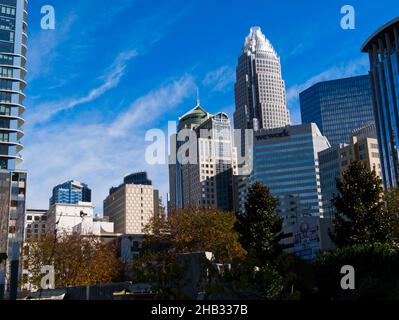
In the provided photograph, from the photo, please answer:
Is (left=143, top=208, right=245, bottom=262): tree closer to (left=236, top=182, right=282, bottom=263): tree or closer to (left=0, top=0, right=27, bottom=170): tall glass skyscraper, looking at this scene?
(left=236, top=182, right=282, bottom=263): tree

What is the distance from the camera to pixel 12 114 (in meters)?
120

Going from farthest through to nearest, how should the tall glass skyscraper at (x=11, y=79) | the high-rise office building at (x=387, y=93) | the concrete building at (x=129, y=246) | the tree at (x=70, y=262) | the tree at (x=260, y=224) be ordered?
1. the high-rise office building at (x=387, y=93)
2. the concrete building at (x=129, y=246)
3. the tall glass skyscraper at (x=11, y=79)
4. the tree at (x=70, y=262)
5. the tree at (x=260, y=224)

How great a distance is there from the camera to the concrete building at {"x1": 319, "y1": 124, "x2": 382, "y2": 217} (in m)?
170

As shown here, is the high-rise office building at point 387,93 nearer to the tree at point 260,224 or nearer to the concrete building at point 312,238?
the concrete building at point 312,238

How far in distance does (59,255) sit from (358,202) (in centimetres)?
4489

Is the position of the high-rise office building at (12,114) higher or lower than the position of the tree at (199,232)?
higher

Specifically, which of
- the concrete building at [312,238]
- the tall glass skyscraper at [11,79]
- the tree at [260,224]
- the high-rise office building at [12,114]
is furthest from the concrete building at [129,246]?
the tree at [260,224]

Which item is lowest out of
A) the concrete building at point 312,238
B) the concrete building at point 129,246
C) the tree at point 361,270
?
the tree at point 361,270

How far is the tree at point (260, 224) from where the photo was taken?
48562 millimetres

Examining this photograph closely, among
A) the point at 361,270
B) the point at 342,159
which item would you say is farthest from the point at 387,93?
the point at 361,270

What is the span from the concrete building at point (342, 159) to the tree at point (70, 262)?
3975 inches

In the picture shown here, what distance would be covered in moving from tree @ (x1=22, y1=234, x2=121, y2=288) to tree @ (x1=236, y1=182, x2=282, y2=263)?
2778cm
